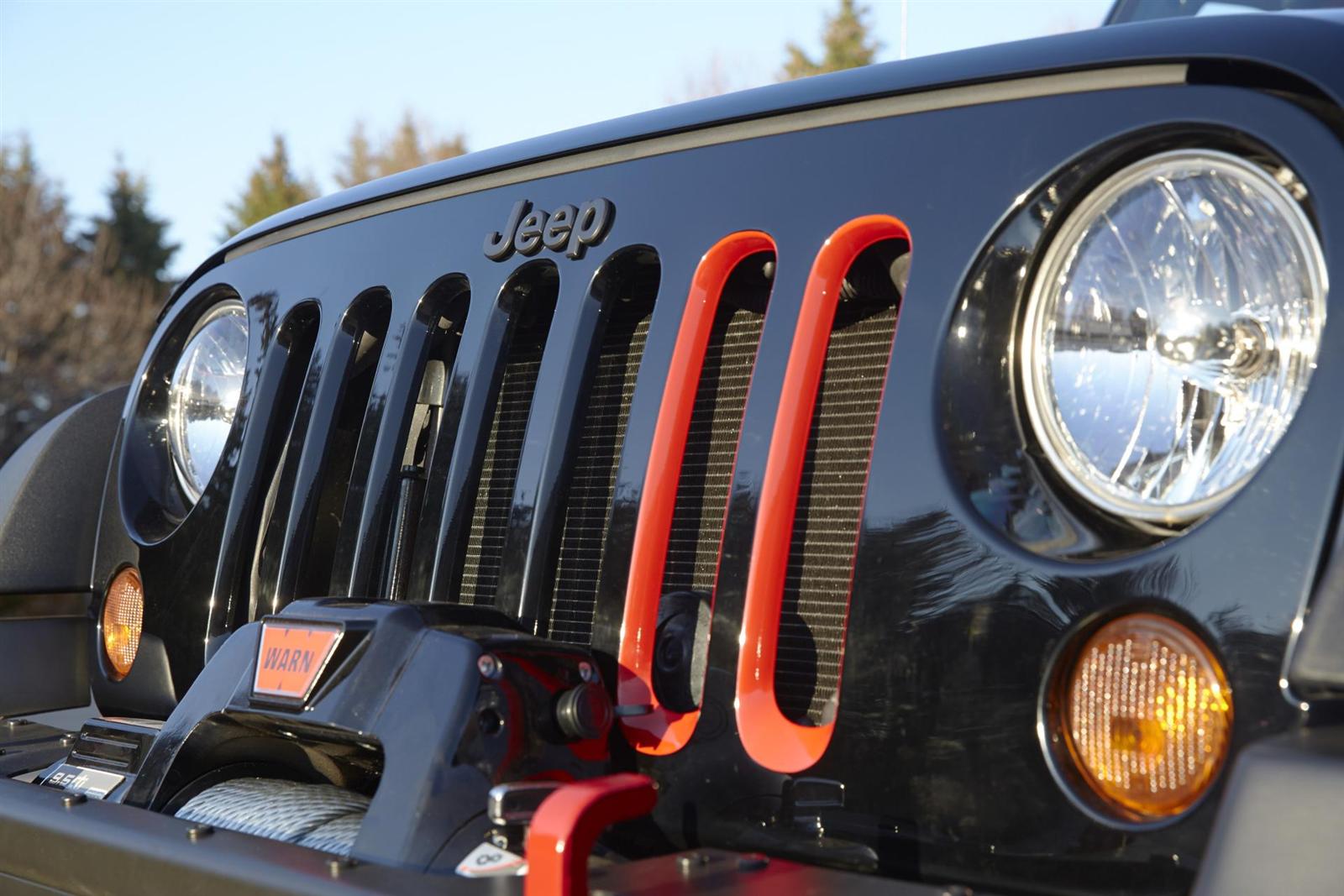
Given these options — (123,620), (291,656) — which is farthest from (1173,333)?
(123,620)

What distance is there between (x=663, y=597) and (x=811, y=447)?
0.28 metres

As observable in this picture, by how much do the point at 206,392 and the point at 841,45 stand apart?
37.2m

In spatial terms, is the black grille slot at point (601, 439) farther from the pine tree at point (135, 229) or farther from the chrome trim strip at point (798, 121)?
the pine tree at point (135, 229)

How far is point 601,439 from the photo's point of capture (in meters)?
2.08

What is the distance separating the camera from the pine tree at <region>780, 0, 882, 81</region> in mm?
37844

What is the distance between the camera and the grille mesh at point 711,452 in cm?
190

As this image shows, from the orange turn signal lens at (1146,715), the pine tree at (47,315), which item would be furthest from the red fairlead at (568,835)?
the pine tree at (47,315)

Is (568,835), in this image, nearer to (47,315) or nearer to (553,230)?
(553,230)

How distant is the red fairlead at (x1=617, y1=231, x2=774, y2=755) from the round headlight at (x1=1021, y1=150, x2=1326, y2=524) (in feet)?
1.46

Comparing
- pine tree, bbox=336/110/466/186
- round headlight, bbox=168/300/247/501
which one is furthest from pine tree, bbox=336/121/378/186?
round headlight, bbox=168/300/247/501

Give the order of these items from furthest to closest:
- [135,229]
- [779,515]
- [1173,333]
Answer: [135,229] → [779,515] → [1173,333]

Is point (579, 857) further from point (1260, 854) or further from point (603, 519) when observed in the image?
point (603, 519)

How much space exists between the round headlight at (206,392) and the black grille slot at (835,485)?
47.6 inches

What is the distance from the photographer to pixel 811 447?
185 cm
